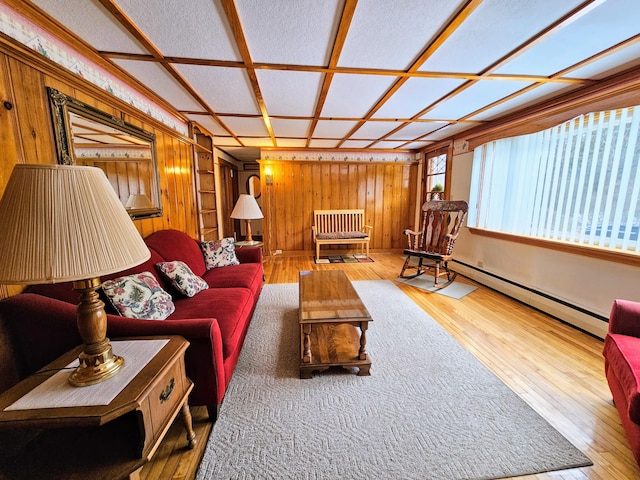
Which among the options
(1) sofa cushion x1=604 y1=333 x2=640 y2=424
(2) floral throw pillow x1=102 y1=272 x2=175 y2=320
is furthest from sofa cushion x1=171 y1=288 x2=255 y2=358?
(1) sofa cushion x1=604 y1=333 x2=640 y2=424

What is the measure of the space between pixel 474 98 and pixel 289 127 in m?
2.30

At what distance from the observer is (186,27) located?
1.52 meters

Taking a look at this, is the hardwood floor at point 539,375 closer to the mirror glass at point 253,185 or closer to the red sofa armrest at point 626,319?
the red sofa armrest at point 626,319

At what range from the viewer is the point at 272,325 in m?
2.48

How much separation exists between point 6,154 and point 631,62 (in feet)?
13.3

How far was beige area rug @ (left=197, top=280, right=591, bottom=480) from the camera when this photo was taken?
118cm

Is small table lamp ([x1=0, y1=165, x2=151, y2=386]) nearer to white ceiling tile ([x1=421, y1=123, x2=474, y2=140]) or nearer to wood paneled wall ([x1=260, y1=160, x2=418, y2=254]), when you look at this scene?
white ceiling tile ([x1=421, y1=123, x2=474, y2=140])

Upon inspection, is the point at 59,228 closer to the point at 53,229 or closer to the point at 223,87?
the point at 53,229

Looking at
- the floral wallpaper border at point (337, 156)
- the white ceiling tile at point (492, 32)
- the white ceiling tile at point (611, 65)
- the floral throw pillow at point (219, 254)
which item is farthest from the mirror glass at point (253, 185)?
the white ceiling tile at point (611, 65)

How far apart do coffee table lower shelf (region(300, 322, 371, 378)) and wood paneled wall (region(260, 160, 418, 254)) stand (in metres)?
3.50

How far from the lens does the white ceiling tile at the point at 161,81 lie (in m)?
1.96

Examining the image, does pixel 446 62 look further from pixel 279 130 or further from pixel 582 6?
pixel 279 130

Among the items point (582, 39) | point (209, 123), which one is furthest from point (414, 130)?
point (209, 123)

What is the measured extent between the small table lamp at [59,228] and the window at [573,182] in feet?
11.3
